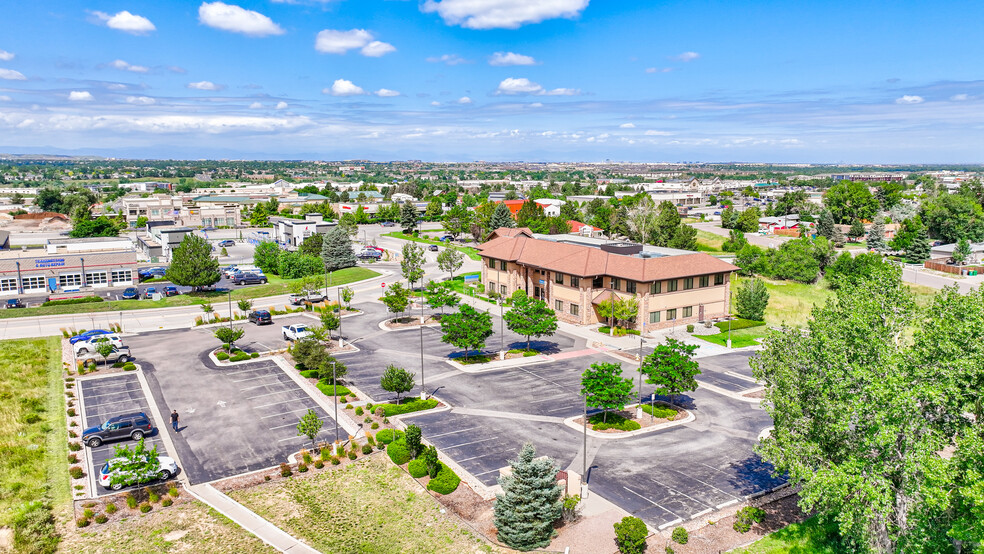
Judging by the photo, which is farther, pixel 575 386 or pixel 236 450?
pixel 575 386

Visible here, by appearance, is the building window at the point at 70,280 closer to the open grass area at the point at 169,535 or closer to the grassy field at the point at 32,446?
the grassy field at the point at 32,446

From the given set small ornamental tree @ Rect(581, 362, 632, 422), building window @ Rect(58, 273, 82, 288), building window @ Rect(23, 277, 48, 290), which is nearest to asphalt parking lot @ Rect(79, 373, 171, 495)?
small ornamental tree @ Rect(581, 362, 632, 422)

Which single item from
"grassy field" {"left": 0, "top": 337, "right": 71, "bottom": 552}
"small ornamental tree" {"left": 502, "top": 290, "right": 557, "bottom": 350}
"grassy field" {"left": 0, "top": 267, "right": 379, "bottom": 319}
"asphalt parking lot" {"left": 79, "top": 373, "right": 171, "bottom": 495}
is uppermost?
"small ornamental tree" {"left": 502, "top": 290, "right": 557, "bottom": 350}

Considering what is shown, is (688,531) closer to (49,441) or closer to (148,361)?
(49,441)

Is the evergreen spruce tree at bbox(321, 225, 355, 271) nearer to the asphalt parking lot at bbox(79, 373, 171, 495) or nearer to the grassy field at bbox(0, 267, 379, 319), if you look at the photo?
the grassy field at bbox(0, 267, 379, 319)

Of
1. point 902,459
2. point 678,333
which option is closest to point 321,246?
point 678,333
